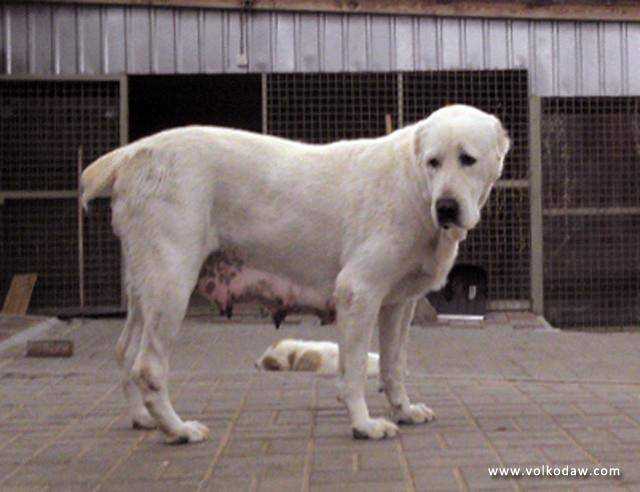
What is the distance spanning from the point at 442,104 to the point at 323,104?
126 centimetres

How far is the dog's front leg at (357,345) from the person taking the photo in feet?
15.0

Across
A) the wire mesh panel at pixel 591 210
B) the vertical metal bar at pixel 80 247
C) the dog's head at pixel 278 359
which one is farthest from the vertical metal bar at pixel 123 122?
the wire mesh panel at pixel 591 210

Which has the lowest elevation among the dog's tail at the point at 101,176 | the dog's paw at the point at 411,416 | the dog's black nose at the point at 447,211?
the dog's paw at the point at 411,416

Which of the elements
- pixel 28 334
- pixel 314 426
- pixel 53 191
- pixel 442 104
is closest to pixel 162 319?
pixel 314 426

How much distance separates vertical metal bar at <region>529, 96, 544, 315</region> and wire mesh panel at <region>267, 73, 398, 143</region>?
1460 millimetres

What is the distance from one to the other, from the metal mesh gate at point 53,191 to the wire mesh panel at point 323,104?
1.65m

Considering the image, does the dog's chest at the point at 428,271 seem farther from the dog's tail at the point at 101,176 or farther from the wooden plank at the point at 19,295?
the wooden plank at the point at 19,295

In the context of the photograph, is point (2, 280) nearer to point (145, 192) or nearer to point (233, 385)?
point (233, 385)

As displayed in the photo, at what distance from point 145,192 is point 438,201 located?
4.24 ft

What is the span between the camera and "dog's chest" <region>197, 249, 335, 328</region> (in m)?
4.85

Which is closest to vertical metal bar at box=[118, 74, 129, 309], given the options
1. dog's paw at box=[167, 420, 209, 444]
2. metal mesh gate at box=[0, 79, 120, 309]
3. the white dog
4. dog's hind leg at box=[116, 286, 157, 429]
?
metal mesh gate at box=[0, 79, 120, 309]

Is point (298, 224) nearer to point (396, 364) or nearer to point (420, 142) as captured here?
point (420, 142)

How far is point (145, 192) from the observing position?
15.4 feet

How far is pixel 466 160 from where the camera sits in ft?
14.5
